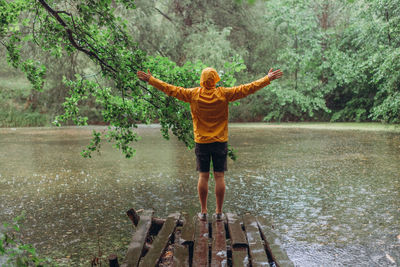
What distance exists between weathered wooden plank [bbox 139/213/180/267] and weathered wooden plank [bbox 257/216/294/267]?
3.26 ft

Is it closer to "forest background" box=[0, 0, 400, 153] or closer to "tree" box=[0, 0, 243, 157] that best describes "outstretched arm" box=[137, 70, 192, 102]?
"tree" box=[0, 0, 243, 157]

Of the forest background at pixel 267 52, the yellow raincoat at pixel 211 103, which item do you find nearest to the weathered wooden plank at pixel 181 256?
the yellow raincoat at pixel 211 103

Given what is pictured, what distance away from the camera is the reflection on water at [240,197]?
14.4ft

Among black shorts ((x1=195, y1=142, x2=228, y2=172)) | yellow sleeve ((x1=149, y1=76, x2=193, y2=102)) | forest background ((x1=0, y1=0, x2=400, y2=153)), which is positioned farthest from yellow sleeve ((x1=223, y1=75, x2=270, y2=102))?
forest background ((x1=0, y1=0, x2=400, y2=153))

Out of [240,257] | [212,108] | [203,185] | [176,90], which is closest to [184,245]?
[240,257]

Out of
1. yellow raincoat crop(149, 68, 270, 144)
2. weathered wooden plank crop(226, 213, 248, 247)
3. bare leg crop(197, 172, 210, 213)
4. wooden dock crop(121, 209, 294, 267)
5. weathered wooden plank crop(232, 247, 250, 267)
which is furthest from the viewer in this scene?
bare leg crop(197, 172, 210, 213)

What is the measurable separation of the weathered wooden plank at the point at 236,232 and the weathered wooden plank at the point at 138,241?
35.8 inches

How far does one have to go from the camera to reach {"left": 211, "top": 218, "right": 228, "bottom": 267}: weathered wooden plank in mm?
3435

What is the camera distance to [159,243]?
12.6 ft

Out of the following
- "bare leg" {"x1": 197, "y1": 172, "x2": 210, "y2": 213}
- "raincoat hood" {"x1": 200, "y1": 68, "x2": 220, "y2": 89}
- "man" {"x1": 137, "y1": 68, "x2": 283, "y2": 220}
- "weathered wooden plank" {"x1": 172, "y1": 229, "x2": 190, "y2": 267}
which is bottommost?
"weathered wooden plank" {"x1": 172, "y1": 229, "x2": 190, "y2": 267}

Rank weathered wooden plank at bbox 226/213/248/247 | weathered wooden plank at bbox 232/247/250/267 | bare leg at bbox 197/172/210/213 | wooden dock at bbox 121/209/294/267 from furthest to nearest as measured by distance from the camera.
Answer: bare leg at bbox 197/172/210/213
weathered wooden plank at bbox 226/213/248/247
wooden dock at bbox 121/209/294/267
weathered wooden plank at bbox 232/247/250/267

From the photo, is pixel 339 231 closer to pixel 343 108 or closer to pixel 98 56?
pixel 98 56

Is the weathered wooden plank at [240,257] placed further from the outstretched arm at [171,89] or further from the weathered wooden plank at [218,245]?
the outstretched arm at [171,89]

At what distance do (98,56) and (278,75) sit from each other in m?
2.34
